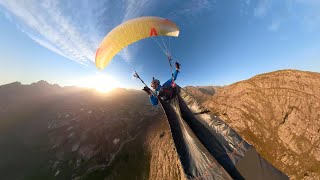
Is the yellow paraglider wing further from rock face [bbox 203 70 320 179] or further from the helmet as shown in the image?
rock face [bbox 203 70 320 179]

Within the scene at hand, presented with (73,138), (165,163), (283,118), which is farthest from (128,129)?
(283,118)

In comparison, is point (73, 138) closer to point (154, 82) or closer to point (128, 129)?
point (128, 129)

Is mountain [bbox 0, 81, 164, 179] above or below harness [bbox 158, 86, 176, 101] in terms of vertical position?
below

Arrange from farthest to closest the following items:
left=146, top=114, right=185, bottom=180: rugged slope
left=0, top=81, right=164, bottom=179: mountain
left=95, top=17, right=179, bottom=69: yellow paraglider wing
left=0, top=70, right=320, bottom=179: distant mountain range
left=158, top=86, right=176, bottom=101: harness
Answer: left=0, top=81, right=164, bottom=179: mountain → left=146, top=114, right=185, bottom=180: rugged slope → left=0, top=70, right=320, bottom=179: distant mountain range → left=95, top=17, right=179, bottom=69: yellow paraglider wing → left=158, top=86, right=176, bottom=101: harness

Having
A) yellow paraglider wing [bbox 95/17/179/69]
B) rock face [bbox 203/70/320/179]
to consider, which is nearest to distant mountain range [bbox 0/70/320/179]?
rock face [bbox 203/70/320/179]

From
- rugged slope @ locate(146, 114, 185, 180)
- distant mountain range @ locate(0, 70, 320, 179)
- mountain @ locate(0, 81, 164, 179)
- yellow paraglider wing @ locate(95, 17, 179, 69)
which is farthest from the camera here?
mountain @ locate(0, 81, 164, 179)

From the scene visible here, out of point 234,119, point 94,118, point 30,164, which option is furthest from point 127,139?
point 234,119
